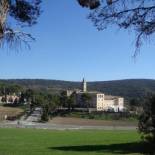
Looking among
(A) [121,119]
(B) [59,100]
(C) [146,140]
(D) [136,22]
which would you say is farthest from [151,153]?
(B) [59,100]

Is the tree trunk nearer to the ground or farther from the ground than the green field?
farther from the ground

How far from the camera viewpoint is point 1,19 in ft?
42.1

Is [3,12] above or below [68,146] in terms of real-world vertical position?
above

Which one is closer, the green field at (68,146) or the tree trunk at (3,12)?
the tree trunk at (3,12)

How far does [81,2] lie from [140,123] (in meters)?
10.3

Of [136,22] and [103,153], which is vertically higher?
[136,22]

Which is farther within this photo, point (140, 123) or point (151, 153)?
point (140, 123)

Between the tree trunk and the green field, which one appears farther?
the green field

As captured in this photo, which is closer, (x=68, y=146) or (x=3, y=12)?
(x=3, y=12)

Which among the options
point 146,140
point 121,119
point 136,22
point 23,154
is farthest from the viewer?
point 121,119

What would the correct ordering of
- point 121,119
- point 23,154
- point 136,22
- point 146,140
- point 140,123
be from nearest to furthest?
point 136,22 → point 146,140 → point 140,123 → point 23,154 → point 121,119

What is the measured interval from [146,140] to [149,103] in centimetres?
353

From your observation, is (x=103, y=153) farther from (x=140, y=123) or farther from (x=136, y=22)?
(x=136, y=22)

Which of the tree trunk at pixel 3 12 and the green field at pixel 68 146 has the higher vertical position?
the tree trunk at pixel 3 12
